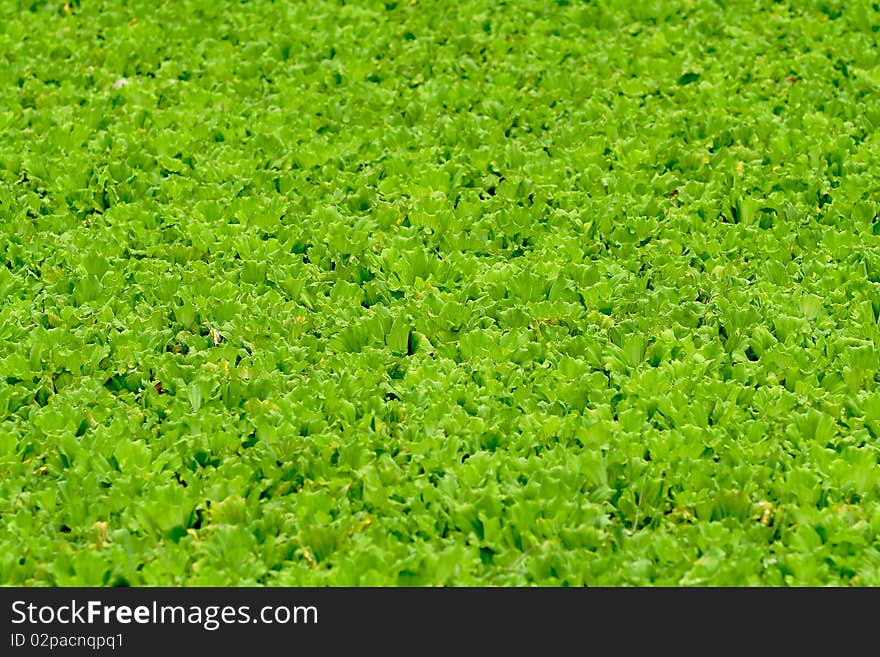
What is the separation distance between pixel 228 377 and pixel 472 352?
863 mm

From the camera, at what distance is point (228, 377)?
3973 mm

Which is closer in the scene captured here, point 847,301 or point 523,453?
point 523,453

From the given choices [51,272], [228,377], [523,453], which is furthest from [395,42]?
[523,453]

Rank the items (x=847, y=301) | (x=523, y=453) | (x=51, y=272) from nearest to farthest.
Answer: (x=523, y=453) < (x=847, y=301) < (x=51, y=272)

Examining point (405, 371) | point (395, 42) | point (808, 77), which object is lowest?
point (405, 371)

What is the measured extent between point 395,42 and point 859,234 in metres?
2.94

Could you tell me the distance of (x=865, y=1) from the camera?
21.6ft

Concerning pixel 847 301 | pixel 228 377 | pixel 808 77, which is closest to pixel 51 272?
pixel 228 377

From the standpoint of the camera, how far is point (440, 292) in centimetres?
445

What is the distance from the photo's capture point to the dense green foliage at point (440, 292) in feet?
11.0

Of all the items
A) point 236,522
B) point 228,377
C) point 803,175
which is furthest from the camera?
point 803,175

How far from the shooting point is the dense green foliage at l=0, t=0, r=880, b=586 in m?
3.34

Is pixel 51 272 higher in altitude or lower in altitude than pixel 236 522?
higher
